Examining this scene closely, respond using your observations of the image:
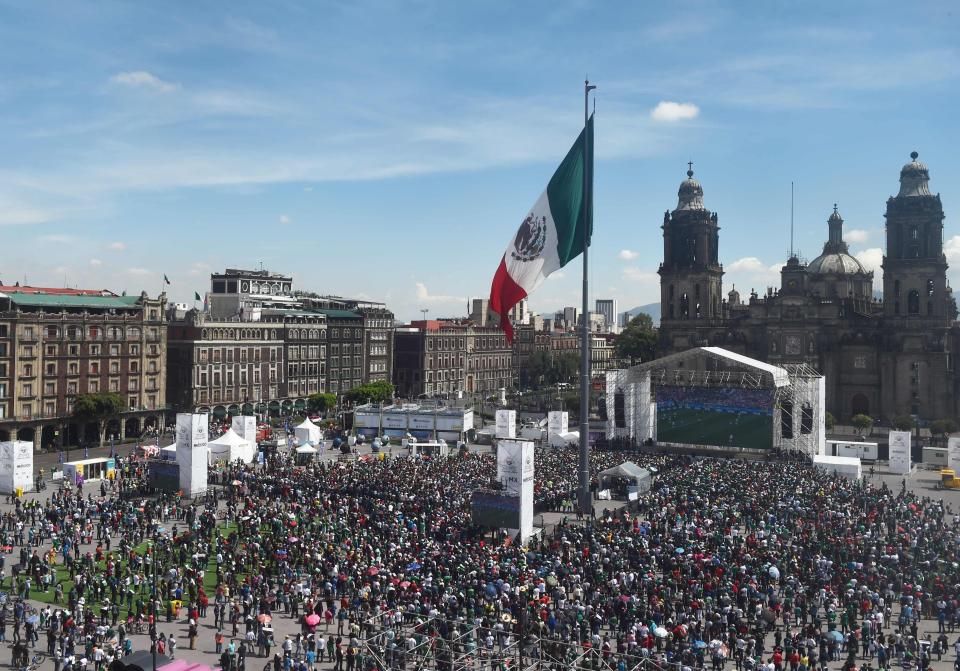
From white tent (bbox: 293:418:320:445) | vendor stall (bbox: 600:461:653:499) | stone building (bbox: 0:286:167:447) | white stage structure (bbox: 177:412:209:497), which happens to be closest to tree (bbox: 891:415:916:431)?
vendor stall (bbox: 600:461:653:499)

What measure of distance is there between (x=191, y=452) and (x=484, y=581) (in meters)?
21.4

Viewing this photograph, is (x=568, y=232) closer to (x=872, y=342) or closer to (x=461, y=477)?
(x=461, y=477)

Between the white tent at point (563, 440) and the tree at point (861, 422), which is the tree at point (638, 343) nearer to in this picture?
the tree at point (861, 422)

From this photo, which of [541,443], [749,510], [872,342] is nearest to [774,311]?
[872,342]

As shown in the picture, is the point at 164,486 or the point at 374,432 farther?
the point at 374,432

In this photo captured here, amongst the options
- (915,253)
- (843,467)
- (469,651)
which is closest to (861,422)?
(915,253)

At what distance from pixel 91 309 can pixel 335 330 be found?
97.8 feet

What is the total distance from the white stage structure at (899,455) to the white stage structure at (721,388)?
4.36 meters

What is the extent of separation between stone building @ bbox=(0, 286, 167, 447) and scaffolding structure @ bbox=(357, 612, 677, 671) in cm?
5018

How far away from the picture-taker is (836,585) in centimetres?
2678

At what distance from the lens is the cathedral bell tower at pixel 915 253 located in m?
83.3

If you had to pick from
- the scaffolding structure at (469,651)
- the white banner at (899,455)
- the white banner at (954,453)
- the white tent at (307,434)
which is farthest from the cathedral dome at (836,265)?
the scaffolding structure at (469,651)

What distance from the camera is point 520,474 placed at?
33469 mm

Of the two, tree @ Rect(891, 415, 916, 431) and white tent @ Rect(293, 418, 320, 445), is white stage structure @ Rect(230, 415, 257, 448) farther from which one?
tree @ Rect(891, 415, 916, 431)
